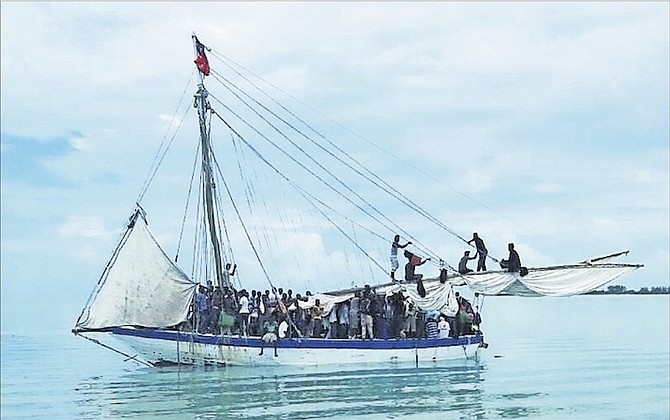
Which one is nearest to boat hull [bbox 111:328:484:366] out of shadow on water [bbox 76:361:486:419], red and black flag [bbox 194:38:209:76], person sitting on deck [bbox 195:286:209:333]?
shadow on water [bbox 76:361:486:419]

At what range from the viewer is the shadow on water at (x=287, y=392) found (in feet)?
80.2

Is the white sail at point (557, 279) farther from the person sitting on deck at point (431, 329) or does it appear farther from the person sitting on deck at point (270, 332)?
the person sitting on deck at point (270, 332)

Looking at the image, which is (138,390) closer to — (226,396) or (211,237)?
(226,396)

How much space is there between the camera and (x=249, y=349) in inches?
1312

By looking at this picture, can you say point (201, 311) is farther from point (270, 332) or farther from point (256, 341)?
point (270, 332)

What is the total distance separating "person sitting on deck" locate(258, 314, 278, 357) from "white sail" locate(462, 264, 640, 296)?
25.1 feet

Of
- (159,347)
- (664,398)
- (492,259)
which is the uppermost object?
(492,259)

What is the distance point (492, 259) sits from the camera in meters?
33.7

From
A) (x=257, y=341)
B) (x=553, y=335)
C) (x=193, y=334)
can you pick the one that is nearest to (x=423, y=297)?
(x=257, y=341)

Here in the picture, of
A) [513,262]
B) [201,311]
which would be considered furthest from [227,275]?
[513,262]

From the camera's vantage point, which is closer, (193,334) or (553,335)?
(193,334)

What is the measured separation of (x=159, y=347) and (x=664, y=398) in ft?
56.0

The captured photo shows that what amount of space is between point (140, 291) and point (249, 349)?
14.1ft

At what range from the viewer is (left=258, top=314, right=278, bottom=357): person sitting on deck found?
33.0 m
